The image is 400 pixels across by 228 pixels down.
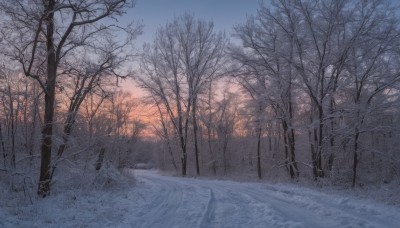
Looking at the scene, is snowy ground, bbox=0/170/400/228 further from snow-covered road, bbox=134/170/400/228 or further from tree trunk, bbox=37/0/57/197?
tree trunk, bbox=37/0/57/197

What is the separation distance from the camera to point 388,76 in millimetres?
19750

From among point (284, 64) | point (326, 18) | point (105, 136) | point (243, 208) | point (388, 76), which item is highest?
point (326, 18)

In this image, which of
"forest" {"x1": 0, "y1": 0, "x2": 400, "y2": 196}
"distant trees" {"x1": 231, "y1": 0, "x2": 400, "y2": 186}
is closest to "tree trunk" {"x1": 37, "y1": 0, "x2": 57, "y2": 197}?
"forest" {"x1": 0, "y1": 0, "x2": 400, "y2": 196}

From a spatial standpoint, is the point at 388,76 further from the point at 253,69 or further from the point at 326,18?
the point at 253,69

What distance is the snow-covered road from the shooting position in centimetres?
910

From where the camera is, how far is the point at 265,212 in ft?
34.2

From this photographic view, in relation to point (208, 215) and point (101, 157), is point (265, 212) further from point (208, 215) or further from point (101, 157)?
point (101, 157)

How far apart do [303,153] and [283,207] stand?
3365 centimetres

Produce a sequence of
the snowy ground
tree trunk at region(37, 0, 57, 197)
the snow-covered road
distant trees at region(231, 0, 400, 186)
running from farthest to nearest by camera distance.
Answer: distant trees at region(231, 0, 400, 186)
tree trunk at region(37, 0, 57, 197)
the snowy ground
the snow-covered road

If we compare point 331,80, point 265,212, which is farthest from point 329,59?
point 265,212

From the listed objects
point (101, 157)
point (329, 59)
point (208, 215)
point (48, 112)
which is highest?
point (329, 59)

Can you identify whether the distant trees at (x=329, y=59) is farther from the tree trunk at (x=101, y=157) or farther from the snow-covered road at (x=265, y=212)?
the tree trunk at (x=101, y=157)

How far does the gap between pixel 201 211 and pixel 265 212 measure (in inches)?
76.4

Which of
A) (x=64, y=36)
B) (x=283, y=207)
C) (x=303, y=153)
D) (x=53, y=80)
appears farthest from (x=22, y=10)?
(x=303, y=153)
